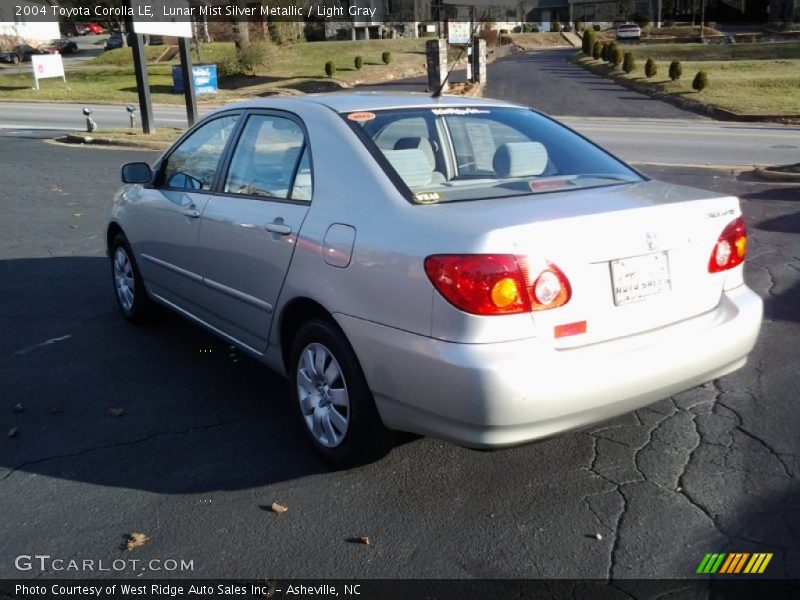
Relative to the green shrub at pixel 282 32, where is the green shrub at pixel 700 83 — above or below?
below

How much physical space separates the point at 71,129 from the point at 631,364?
21.7 m

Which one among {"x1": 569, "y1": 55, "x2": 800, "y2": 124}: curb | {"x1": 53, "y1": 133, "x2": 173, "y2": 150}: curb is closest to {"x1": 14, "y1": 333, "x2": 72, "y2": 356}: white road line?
{"x1": 53, "y1": 133, "x2": 173, "y2": 150}: curb

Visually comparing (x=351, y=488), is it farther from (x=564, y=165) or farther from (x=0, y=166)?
(x=0, y=166)

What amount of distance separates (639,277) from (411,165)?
1.17 metres

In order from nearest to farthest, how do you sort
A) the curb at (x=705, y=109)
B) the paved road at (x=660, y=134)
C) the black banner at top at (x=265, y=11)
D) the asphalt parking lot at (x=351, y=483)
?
the asphalt parking lot at (x=351, y=483) → the paved road at (x=660, y=134) → the curb at (x=705, y=109) → the black banner at top at (x=265, y=11)

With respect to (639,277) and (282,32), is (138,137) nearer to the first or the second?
(639,277)

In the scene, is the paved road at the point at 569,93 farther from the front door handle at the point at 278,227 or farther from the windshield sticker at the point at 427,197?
the windshield sticker at the point at 427,197

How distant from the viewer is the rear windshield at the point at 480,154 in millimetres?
3709

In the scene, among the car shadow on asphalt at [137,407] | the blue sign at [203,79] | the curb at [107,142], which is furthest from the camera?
the blue sign at [203,79]

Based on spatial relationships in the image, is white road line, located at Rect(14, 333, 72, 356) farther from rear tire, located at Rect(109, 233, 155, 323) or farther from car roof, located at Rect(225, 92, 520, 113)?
car roof, located at Rect(225, 92, 520, 113)

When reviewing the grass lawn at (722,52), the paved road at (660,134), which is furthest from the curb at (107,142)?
the grass lawn at (722,52)

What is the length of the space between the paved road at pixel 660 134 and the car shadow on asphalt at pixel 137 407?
12.1m

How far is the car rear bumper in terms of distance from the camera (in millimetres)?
2988

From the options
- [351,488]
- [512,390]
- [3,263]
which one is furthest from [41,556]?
[3,263]
